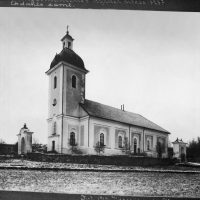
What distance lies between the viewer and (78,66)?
4.50m

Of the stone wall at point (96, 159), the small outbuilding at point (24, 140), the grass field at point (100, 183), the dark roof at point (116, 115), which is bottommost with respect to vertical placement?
the grass field at point (100, 183)

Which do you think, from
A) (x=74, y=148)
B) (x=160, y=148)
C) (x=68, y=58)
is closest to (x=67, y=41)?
(x=68, y=58)

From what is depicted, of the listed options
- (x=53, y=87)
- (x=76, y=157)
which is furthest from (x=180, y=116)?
(x=53, y=87)

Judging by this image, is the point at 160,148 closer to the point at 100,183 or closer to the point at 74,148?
the point at 100,183

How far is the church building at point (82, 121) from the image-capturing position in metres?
4.74

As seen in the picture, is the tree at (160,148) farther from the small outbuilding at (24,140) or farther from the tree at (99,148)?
the small outbuilding at (24,140)

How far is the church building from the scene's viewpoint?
4.74m

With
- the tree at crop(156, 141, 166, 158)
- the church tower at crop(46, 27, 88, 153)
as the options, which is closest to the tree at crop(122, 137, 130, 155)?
the tree at crop(156, 141, 166, 158)

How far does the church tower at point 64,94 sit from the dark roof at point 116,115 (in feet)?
0.85

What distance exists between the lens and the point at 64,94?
529 centimetres

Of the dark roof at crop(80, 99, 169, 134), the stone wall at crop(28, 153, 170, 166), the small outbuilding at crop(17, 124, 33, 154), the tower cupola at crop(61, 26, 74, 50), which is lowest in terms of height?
the stone wall at crop(28, 153, 170, 166)

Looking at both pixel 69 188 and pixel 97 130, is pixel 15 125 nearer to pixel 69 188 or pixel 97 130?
pixel 69 188

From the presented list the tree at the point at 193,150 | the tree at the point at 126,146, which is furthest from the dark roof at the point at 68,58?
the tree at the point at 193,150

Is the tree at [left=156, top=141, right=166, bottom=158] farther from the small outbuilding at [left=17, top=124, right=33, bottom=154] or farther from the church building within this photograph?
the small outbuilding at [left=17, top=124, right=33, bottom=154]
